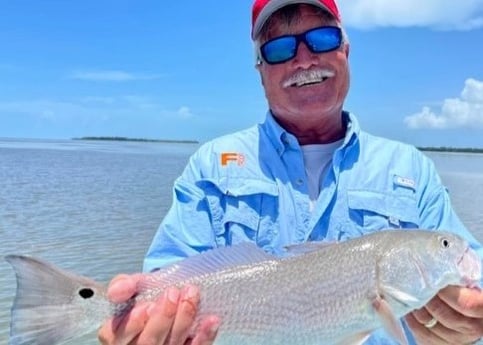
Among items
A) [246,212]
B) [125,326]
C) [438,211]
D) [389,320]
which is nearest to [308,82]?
[246,212]

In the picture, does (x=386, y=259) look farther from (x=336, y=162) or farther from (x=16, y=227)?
(x=16, y=227)

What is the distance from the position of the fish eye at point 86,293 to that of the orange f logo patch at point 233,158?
4.53 ft

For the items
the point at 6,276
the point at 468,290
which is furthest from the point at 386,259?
the point at 6,276

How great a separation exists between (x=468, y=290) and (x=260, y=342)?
3.45 ft

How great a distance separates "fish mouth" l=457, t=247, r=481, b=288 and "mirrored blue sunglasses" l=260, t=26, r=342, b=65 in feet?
5.11

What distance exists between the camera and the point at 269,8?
12.8 feet

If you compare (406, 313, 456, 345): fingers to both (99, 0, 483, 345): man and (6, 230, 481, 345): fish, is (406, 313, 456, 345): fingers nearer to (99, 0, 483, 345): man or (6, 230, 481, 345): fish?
(99, 0, 483, 345): man

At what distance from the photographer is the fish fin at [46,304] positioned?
2.73m

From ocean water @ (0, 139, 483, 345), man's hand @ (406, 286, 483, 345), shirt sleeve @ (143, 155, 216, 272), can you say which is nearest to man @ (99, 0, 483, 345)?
shirt sleeve @ (143, 155, 216, 272)

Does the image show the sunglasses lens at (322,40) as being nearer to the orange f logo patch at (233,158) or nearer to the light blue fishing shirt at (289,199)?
the light blue fishing shirt at (289,199)

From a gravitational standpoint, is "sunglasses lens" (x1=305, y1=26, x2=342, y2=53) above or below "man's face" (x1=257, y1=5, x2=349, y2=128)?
above

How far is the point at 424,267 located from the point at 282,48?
1.64 metres

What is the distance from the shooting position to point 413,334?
339 cm

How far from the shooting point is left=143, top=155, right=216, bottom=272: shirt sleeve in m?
3.58
